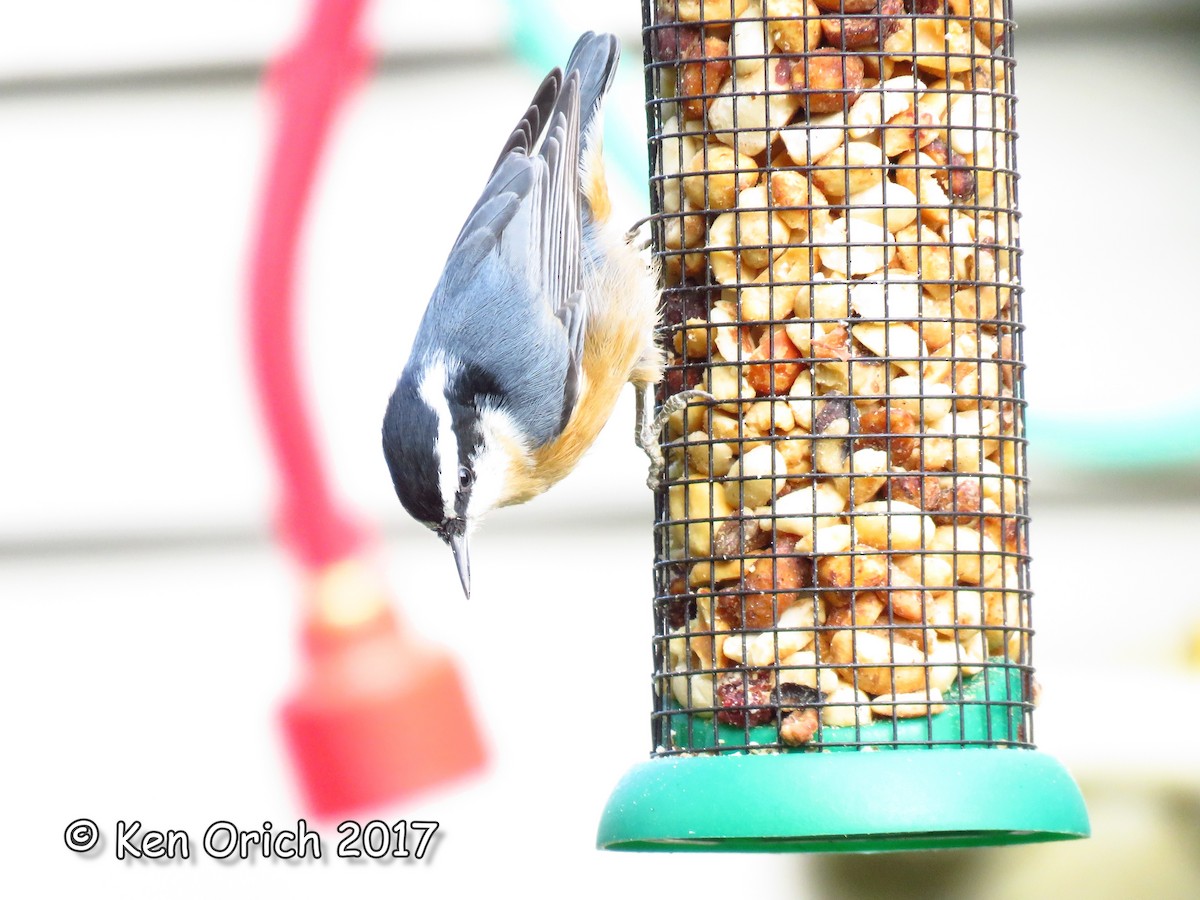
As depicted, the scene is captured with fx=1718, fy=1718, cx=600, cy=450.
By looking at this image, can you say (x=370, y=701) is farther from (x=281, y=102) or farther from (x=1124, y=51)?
(x=1124, y=51)

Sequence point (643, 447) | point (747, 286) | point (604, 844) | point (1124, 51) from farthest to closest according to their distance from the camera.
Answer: point (1124, 51) → point (643, 447) → point (747, 286) → point (604, 844)

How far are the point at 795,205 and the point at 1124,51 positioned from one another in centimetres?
133

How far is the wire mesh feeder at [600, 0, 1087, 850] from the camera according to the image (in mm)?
2072

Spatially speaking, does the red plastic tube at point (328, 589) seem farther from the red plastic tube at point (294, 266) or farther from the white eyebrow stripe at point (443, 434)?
the white eyebrow stripe at point (443, 434)

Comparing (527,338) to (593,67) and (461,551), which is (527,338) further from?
(593,67)

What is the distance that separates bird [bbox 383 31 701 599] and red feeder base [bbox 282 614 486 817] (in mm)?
638

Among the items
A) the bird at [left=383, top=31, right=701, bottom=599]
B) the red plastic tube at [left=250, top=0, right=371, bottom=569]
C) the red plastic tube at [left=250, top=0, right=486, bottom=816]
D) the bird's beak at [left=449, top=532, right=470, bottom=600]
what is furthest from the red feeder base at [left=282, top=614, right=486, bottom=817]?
the bird's beak at [left=449, top=532, right=470, bottom=600]

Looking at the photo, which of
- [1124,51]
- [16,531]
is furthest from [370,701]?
[1124,51]

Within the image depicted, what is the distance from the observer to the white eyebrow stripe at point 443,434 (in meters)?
2.44

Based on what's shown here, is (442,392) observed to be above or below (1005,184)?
below

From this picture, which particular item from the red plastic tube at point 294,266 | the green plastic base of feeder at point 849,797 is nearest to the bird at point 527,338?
the green plastic base of feeder at point 849,797

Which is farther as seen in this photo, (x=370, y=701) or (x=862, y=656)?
(x=370, y=701)

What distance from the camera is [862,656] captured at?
81.0 inches

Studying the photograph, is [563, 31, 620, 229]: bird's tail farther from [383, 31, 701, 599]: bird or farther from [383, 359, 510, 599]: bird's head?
[383, 359, 510, 599]: bird's head
